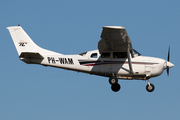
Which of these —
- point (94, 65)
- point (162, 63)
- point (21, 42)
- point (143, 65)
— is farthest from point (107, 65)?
point (21, 42)

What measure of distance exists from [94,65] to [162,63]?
4.41 meters

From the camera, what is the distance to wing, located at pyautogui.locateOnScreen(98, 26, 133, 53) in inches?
683

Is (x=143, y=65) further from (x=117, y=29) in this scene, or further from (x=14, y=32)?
(x=14, y=32)

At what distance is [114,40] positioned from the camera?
18.7m

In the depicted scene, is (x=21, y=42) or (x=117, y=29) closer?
(x=117, y=29)

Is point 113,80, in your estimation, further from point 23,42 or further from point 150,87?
point 23,42

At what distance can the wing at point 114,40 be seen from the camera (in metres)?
17.3

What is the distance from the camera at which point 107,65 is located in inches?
808

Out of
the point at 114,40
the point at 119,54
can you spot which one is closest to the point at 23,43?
the point at 119,54

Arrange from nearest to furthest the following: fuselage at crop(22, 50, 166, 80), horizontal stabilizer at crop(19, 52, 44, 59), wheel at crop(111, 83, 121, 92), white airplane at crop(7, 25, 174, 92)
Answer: white airplane at crop(7, 25, 174, 92) → fuselage at crop(22, 50, 166, 80) → horizontal stabilizer at crop(19, 52, 44, 59) → wheel at crop(111, 83, 121, 92)

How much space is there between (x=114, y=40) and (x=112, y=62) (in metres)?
2.19

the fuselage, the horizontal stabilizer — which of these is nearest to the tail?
the horizontal stabilizer

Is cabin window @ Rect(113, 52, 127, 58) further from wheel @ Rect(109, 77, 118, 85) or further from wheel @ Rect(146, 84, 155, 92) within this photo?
wheel @ Rect(146, 84, 155, 92)

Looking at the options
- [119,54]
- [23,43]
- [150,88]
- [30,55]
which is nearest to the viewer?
[150,88]
